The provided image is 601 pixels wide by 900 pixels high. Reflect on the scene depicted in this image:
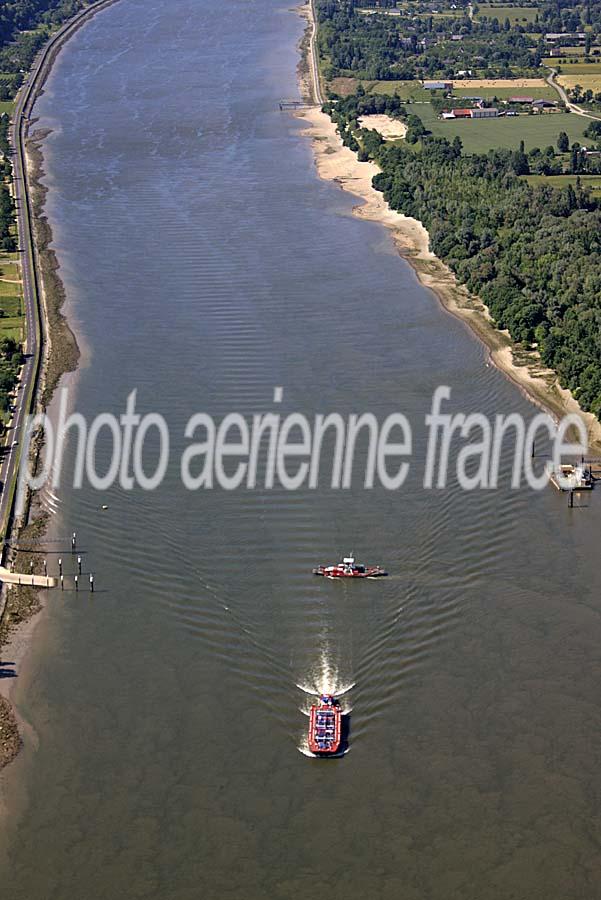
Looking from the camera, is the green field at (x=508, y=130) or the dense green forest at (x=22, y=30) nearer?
the green field at (x=508, y=130)

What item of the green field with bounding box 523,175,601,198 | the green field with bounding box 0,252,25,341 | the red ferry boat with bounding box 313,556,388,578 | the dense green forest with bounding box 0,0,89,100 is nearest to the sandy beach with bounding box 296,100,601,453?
the green field with bounding box 523,175,601,198

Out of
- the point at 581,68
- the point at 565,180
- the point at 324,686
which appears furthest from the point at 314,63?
the point at 324,686

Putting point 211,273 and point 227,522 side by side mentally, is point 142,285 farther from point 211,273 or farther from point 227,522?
point 227,522

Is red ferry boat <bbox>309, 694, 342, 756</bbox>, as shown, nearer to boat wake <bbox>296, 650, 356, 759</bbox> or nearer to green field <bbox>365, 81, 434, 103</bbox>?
boat wake <bbox>296, 650, 356, 759</bbox>

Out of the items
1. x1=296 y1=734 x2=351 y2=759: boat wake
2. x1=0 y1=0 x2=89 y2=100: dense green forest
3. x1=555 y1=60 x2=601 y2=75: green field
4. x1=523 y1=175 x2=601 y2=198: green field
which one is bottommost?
x1=296 y1=734 x2=351 y2=759: boat wake

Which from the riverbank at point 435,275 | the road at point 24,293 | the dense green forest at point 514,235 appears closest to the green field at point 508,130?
the dense green forest at point 514,235

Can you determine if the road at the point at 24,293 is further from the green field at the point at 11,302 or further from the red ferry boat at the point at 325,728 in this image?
the red ferry boat at the point at 325,728

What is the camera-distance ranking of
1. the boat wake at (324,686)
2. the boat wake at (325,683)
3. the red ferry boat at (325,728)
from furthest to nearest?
the boat wake at (325,683) < the boat wake at (324,686) < the red ferry boat at (325,728)
